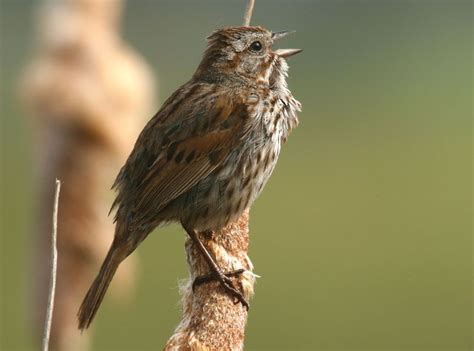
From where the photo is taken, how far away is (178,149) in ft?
16.2

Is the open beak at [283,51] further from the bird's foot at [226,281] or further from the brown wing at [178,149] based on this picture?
the bird's foot at [226,281]

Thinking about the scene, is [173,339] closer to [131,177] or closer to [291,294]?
[131,177]

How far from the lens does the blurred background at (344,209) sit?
37.3 feet

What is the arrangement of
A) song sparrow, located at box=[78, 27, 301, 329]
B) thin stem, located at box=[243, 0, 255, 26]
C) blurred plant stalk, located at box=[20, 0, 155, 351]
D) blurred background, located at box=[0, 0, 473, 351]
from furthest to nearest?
blurred background, located at box=[0, 0, 473, 351] → blurred plant stalk, located at box=[20, 0, 155, 351] → song sparrow, located at box=[78, 27, 301, 329] → thin stem, located at box=[243, 0, 255, 26]

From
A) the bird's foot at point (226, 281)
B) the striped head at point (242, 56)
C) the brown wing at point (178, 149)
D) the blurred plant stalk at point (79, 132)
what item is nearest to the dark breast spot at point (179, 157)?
the brown wing at point (178, 149)

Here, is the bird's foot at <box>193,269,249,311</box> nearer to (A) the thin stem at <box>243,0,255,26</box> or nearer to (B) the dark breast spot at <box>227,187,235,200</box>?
(B) the dark breast spot at <box>227,187,235,200</box>

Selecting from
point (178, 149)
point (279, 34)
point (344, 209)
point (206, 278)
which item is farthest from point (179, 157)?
point (344, 209)

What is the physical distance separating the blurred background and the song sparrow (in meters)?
1.10

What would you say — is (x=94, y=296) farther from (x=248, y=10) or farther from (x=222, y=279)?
(x=248, y=10)

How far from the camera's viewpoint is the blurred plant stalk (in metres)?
6.98

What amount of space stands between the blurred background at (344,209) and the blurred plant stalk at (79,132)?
462 mm

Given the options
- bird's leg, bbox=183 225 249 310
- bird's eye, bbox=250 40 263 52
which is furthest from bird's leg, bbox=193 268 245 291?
bird's eye, bbox=250 40 263 52

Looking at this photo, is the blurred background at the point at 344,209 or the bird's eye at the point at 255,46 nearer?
the bird's eye at the point at 255,46

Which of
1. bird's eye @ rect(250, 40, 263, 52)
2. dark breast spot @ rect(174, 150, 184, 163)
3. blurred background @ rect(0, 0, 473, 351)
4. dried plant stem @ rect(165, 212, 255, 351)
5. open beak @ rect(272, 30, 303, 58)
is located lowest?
dried plant stem @ rect(165, 212, 255, 351)
